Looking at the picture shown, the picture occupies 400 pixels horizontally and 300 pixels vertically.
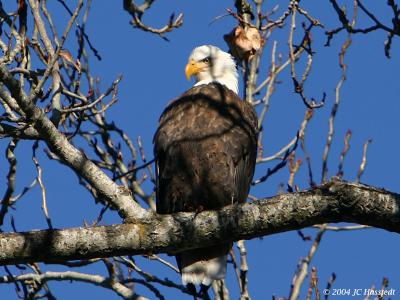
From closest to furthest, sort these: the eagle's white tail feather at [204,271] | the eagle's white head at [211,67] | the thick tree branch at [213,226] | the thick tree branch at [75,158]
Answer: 1. the thick tree branch at [213,226]
2. the thick tree branch at [75,158]
3. the eagle's white tail feather at [204,271]
4. the eagle's white head at [211,67]

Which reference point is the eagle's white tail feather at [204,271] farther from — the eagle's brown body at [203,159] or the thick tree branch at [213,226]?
the thick tree branch at [213,226]

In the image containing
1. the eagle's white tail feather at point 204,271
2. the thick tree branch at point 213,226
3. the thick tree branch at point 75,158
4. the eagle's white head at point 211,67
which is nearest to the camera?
the thick tree branch at point 213,226

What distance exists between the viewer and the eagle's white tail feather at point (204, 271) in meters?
5.07

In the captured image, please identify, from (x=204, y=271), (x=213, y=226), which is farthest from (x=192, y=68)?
(x=213, y=226)

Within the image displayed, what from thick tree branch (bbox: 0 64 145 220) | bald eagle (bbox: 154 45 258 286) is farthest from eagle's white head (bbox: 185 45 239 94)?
thick tree branch (bbox: 0 64 145 220)

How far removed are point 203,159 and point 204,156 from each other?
0.07 ft

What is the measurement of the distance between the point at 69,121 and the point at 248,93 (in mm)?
1855

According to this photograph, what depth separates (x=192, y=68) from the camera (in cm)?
672

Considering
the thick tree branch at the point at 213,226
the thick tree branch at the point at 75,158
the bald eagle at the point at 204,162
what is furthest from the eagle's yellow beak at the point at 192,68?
the thick tree branch at the point at 213,226

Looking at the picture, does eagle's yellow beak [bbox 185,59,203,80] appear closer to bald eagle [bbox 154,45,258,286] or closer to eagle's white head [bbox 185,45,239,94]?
eagle's white head [bbox 185,45,239,94]

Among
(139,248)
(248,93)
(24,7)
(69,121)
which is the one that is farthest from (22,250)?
(69,121)

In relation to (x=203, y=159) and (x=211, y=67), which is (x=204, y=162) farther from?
(x=211, y=67)

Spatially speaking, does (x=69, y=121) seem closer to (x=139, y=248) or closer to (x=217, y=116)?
(x=217, y=116)

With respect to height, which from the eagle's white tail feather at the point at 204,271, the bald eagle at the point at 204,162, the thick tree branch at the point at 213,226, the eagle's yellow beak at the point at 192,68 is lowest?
the thick tree branch at the point at 213,226
